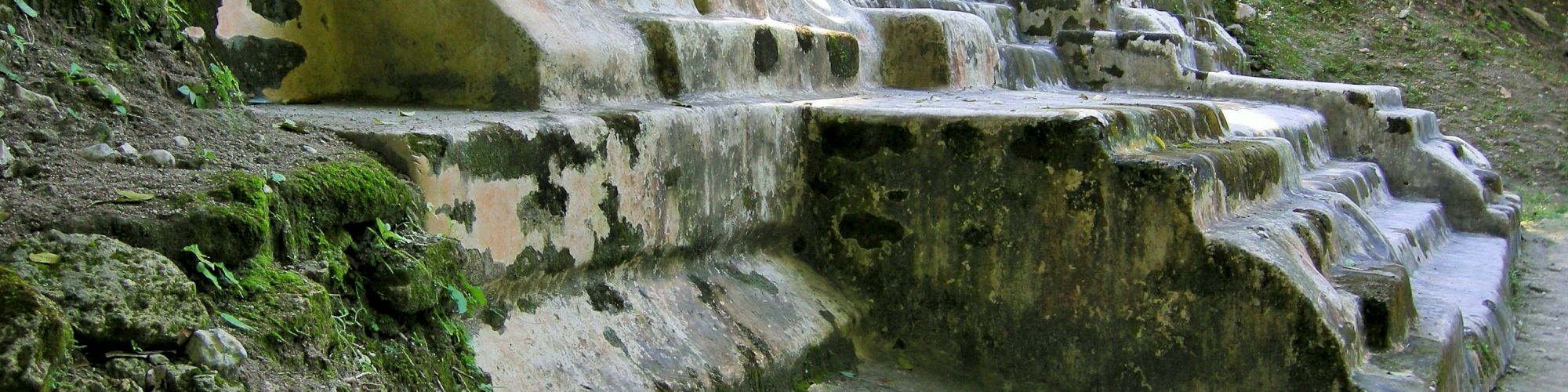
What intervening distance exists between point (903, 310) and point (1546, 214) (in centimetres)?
619

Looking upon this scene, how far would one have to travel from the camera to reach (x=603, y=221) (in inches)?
122

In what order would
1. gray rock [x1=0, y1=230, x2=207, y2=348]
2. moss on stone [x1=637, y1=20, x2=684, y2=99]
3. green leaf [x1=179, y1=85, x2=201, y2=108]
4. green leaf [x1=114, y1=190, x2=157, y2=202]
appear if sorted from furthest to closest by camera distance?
1. moss on stone [x1=637, y1=20, x2=684, y2=99]
2. green leaf [x1=179, y1=85, x2=201, y2=108]
3. green leaf [x1=114, y1=190, x2=157, y2=202]
4. gray rock [x1=0, y1=230, x2=207, y2=348]

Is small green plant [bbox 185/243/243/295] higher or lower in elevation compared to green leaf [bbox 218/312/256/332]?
higher

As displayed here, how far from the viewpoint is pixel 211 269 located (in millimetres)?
1761

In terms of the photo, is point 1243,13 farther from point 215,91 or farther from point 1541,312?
point 215,91

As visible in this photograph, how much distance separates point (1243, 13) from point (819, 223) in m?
8.71

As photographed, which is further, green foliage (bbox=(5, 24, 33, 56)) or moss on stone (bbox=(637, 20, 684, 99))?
moss on stone (bbox=(637, 20, 684, 99))

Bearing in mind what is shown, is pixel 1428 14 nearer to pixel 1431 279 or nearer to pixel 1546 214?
pixel 1546 214

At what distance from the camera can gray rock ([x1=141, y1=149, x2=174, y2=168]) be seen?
6.66ft

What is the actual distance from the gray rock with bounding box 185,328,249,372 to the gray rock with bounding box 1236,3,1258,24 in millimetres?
11058

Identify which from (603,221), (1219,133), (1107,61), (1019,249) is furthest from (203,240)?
(1107,61)

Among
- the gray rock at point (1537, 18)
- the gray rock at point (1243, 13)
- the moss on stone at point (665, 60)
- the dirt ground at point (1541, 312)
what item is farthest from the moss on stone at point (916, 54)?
the gray rock at point (1537, 18)

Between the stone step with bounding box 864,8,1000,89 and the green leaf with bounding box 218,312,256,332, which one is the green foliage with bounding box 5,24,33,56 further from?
the stone step with bounding box 864,8,1000,89

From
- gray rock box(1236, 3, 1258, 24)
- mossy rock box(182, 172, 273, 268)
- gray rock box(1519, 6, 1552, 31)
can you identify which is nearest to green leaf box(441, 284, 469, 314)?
mossy rock box(182, 172, 273, 268)
